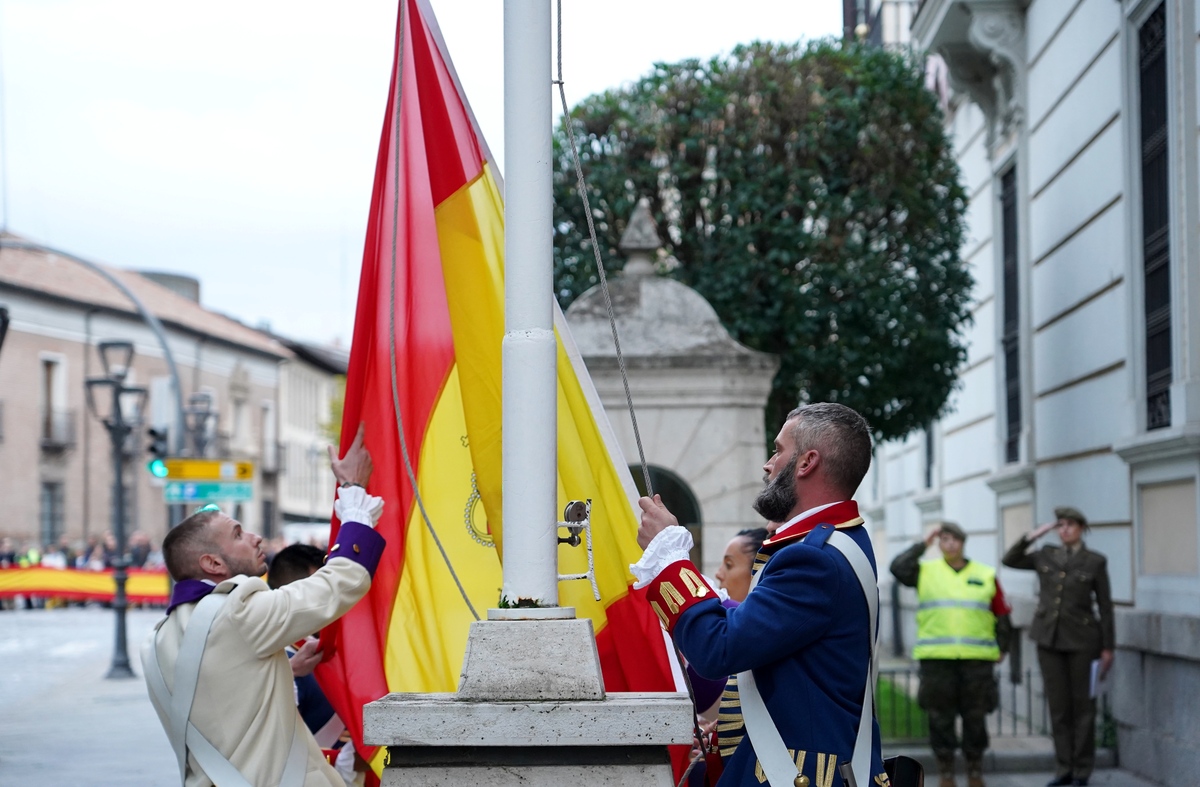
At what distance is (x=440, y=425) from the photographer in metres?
4.80

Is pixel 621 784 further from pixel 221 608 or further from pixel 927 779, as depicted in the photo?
pixel 927 779

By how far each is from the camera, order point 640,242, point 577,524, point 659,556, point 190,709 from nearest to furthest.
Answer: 1. point 659,556
2. point 577,524
3. point 190,709
4. point 640,242

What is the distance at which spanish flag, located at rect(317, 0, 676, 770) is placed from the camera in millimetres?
4598

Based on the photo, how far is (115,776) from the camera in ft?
37.2

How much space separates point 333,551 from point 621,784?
132 centimetres

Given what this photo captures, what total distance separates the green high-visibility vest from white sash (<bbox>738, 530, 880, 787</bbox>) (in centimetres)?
773

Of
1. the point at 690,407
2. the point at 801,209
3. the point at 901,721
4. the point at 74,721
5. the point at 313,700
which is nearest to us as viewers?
the point at 313,700

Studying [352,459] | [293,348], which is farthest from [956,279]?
[293,348]

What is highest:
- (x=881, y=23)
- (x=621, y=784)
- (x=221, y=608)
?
(x=881, y=23)

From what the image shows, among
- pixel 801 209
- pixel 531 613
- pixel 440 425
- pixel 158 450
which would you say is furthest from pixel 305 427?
pixel 531 613

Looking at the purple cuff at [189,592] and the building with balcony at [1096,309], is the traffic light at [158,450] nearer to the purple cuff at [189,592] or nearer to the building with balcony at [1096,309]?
the building with balcony at [1096,309]

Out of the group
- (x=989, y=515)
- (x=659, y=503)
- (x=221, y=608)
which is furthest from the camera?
(x=989, y=515)

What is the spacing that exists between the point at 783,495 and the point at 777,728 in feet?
1.77

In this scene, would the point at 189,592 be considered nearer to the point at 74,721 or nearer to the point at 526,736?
the point at 526,736
